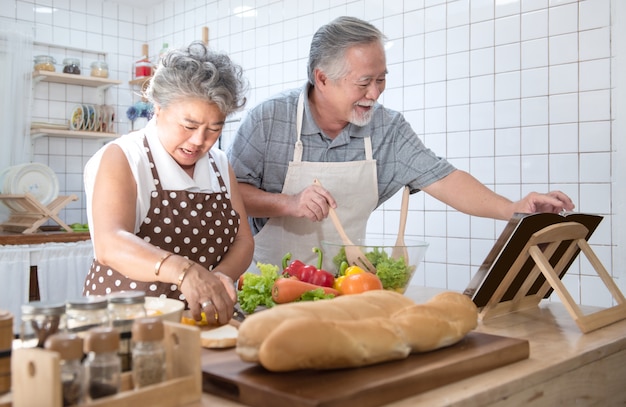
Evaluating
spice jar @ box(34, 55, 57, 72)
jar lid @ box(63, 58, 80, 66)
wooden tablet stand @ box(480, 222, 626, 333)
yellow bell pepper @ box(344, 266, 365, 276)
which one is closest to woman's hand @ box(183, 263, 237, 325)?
yellow bell pepper @ box(344, 266, 365, 276)

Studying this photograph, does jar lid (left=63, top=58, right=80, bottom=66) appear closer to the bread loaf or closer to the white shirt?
the white shirt

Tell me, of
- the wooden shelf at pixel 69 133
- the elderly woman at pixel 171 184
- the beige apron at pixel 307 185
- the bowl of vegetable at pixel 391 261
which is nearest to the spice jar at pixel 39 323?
the elderly woman at pixel 171 184

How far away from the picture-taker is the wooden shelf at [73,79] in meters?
4.50

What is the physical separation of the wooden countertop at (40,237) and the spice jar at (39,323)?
3.03 m

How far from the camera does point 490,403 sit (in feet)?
3.22

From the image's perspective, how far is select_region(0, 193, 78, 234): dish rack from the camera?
12.8 feet

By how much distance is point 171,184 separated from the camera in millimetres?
1766

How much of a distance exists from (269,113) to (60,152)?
10.3 feet

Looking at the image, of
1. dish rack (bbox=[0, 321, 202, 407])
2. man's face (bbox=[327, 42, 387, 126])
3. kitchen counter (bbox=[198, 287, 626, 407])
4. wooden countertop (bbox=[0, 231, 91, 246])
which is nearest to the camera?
dish rack (bbox=[0, 321, 202, 407])

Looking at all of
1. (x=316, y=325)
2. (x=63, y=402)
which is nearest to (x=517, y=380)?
(x=316, y=325)

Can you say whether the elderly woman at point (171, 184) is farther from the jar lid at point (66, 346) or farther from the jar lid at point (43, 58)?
the jar lid at point (43, 58)

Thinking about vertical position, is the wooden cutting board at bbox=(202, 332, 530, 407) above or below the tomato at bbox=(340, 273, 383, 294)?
below

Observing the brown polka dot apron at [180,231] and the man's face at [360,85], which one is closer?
the brown polka dot apron at [180,231]

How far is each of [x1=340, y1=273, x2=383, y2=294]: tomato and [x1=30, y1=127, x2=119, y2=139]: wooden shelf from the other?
11.7 feet
